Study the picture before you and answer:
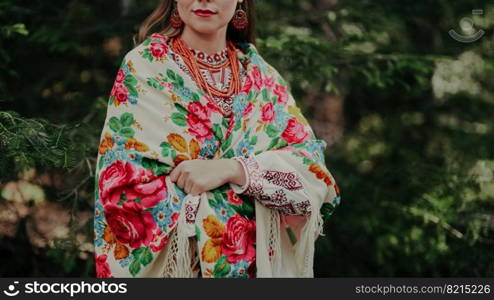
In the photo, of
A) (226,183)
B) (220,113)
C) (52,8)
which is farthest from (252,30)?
(52,8)

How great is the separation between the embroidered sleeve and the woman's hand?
3 centimetres

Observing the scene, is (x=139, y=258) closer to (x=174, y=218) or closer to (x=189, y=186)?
(x=174, y=218)

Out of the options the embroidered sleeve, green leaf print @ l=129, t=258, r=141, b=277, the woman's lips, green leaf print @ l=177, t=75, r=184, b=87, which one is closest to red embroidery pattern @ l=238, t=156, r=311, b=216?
the embroidered sleeve

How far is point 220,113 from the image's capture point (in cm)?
246

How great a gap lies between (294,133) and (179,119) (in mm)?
440

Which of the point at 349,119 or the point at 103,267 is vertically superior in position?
the point at 349,119

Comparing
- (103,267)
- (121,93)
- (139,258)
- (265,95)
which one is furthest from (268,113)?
(103,267)

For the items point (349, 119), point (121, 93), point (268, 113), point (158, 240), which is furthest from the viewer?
point (349, 119)

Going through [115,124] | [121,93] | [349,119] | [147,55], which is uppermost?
[147,55]

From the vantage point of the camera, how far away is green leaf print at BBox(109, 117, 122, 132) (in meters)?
2.36

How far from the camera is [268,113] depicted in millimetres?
2531

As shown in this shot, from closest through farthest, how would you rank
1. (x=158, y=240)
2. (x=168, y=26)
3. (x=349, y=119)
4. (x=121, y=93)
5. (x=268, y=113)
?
1. (x=158, y=240)
2. (x=121, y=93)
3. (x=268, y=113)
4. (x=168, y=26)
5. (x=349, y=119)

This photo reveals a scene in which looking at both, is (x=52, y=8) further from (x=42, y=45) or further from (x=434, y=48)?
(x=434, y=48)

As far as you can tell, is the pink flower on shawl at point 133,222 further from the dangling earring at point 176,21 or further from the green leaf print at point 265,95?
the dangling earring at point 176,21
